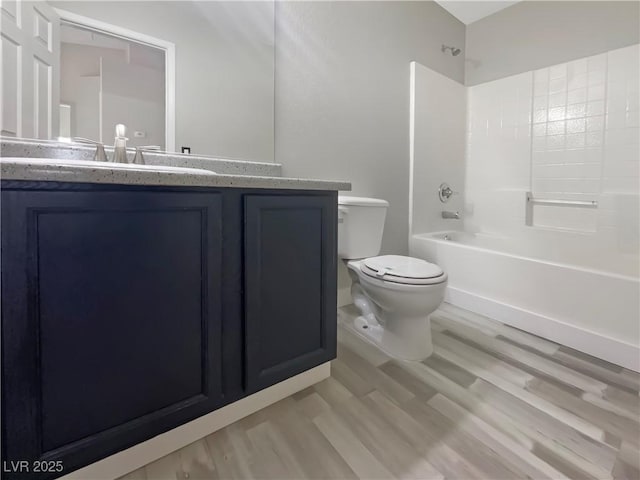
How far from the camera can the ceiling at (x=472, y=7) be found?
2.51 m

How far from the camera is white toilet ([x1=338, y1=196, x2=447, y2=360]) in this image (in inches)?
54.0

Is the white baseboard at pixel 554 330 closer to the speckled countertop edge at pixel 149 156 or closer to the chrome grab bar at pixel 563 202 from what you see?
the chrome grab bar at pixel 563 202

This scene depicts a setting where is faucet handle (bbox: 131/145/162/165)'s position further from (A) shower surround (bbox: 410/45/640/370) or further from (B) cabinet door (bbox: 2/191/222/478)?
(A) shower surround (bbox: 410/45/640/370)

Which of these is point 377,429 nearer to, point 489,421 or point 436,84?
point 489,421

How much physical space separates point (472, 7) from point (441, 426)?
3139 millimetres

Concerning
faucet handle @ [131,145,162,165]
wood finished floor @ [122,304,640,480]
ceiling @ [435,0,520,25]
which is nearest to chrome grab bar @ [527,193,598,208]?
wood finished floor @ [122,304,640,480]

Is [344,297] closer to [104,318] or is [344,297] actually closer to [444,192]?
[444,192]

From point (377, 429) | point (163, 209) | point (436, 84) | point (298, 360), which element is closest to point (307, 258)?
point (298, 360)

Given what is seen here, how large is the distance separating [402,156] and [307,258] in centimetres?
159

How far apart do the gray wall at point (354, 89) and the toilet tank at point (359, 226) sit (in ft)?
1.11

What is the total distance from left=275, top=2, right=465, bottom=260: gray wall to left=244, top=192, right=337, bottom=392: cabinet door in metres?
0.81

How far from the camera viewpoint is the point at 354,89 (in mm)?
2029

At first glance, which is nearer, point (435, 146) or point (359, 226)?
point (359, 226)

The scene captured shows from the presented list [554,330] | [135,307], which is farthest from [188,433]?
[554,330]
